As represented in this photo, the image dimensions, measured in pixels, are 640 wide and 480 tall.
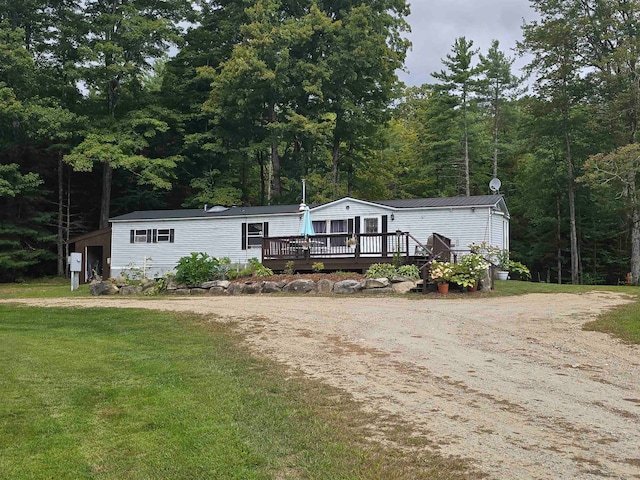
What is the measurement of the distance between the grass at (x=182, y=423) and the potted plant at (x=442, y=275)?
815 cm

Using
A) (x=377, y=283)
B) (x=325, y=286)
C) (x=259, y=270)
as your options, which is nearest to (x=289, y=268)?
(x=259, y=270)

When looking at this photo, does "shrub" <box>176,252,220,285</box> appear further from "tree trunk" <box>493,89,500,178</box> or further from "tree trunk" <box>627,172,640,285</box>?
"tree trunk" <box>493,89,500,178</box>

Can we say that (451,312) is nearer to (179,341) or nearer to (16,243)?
(179,341)

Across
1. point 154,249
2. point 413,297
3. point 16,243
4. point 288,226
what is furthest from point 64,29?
point 413,297

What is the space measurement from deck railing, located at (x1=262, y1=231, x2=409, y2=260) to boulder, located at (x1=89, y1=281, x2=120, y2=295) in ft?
16.9

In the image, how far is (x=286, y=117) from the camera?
29.6m

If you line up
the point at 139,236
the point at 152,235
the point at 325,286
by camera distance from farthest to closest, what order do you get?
the point at 139,236 → the point at 152,235 → the point at 325,286

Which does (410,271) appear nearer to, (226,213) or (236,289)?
(236,289)

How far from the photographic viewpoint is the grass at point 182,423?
11.8ft

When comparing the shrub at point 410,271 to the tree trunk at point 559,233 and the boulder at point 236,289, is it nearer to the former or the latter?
the boulder at point 236,289

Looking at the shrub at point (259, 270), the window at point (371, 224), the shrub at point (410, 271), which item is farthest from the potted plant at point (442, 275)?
the window at point (371, 224)

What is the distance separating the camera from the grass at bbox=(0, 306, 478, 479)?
3582 millimetres

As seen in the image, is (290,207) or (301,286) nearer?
(301,286)

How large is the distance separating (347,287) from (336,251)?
3794 millimetres
